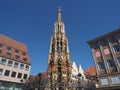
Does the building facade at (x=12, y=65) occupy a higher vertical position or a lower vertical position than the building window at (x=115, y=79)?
higher

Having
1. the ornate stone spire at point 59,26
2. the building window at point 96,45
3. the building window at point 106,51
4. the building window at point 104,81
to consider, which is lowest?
the building window at point 104,81

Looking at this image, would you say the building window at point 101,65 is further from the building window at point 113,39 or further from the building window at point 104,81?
the building window at point 113,39

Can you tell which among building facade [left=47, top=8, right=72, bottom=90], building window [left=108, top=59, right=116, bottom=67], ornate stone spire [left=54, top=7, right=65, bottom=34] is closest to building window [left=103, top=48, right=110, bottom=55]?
building window [left=108, top=59, right=116, bottom=67]

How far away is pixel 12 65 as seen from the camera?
3988cm

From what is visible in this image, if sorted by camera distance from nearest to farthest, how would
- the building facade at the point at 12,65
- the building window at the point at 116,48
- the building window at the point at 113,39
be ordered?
the building window at the point at 116,48 < the building window at the point at 113,39 < the building facade at the point at 12,65

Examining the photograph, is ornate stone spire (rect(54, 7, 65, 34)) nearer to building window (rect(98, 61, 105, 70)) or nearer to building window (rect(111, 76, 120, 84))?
building window (rect(98, 61, 105, 70))

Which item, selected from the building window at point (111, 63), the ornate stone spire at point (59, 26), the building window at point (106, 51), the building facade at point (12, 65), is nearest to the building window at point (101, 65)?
the building window at point (111, 63)

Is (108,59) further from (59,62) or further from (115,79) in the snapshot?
(59,62)

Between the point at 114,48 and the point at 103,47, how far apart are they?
267 cm

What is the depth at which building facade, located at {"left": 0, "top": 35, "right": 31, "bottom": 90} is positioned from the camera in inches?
1464

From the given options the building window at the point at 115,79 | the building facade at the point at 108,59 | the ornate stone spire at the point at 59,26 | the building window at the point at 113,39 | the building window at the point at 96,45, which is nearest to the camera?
the building window at the point at 115,79

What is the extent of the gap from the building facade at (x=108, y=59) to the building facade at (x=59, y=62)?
8258 mm

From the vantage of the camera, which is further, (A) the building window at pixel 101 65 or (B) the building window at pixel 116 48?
(A) the building window at pixel 101 65

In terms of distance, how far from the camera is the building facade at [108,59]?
2658cm
